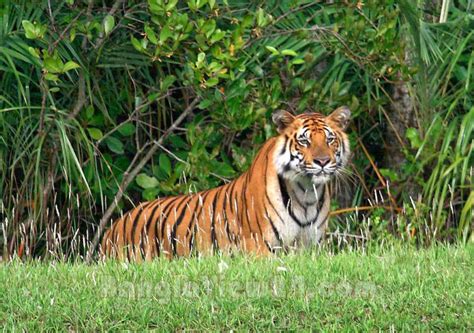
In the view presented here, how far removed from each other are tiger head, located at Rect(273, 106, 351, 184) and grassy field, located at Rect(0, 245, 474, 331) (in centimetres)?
127

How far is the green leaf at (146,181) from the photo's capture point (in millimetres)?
10312

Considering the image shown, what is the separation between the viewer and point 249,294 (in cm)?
661

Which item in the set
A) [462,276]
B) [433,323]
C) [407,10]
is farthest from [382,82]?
[433,323]

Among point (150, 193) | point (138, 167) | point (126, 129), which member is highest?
point (126, 129)

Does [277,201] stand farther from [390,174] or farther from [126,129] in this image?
[126,129]

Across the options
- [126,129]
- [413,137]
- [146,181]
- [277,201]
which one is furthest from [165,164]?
[413,137]

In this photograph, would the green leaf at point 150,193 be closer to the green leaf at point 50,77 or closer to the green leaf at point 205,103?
the green leaf at point 205,103

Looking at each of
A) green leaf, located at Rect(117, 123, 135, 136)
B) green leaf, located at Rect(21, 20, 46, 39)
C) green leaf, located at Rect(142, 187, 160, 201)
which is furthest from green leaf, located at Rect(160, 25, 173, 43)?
green leaf, located at Rect(142, 187, 160, 201)

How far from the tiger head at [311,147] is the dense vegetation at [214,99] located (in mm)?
693

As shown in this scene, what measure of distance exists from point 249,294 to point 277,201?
94.4 inches

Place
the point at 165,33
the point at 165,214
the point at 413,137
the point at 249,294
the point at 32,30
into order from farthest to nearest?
the point at 413,137 → the point at 165,214 → the point at 165,33 → the point at 32,30 → the point at 249,294

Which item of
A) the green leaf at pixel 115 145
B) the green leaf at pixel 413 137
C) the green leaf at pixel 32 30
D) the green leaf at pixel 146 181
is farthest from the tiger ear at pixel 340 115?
the green leaf at pixel 32 30

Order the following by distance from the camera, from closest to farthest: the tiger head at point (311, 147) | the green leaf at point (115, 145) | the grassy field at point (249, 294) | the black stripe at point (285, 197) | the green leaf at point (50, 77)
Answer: the grassy field at point (249, 294), the tiger head at point (311, 147), the black stripe at point (285, 197), the green leaf at point (50, 77), the green leaf at point (115, 145)

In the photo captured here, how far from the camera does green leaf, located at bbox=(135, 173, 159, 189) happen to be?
10312mm
